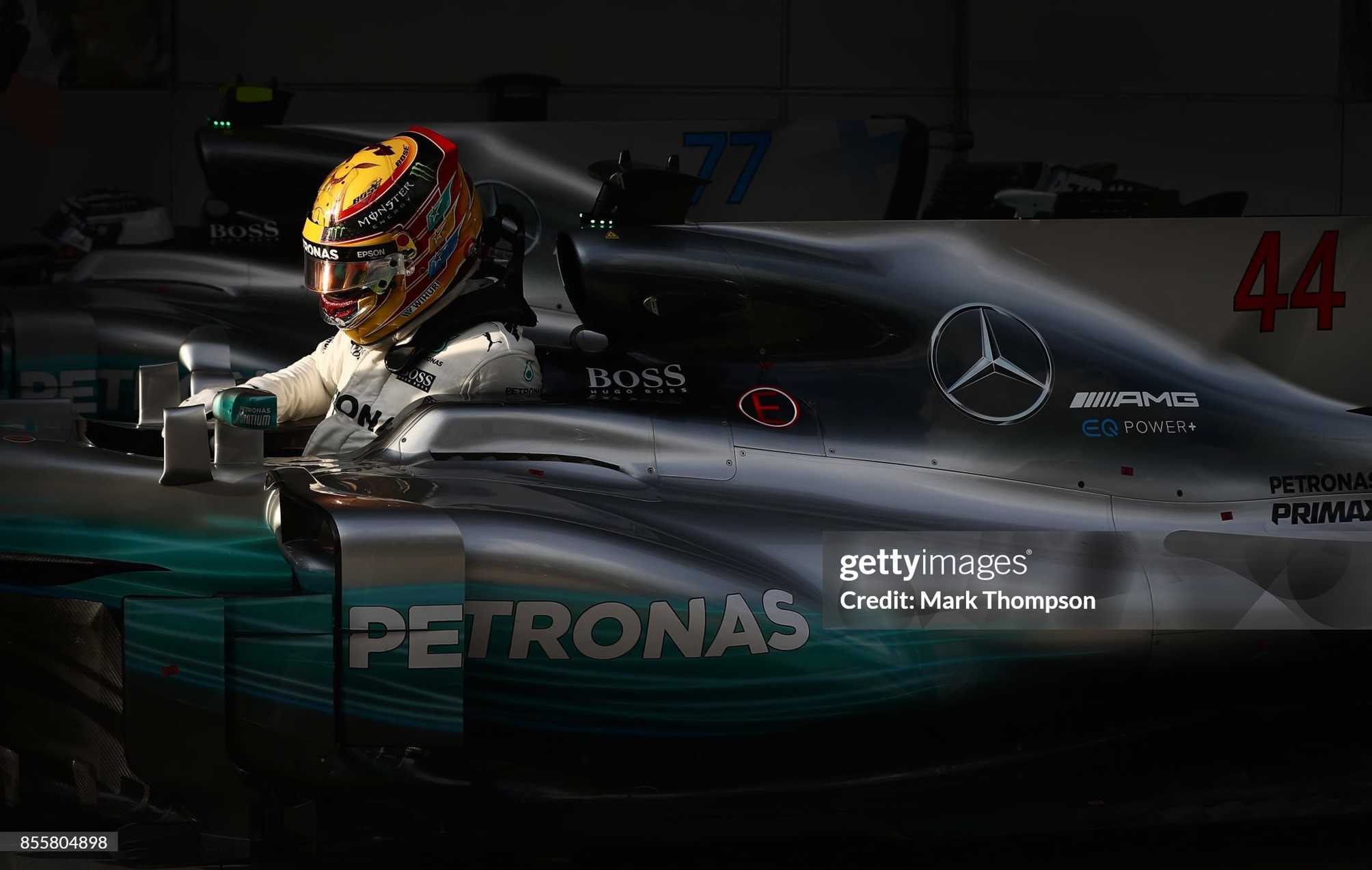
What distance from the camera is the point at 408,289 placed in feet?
8.57

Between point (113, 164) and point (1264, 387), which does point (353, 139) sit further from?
point (1264, 387)

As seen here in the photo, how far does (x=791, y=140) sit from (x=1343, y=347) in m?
1.88

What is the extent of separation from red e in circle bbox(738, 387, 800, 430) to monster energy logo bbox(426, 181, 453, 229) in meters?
0.70

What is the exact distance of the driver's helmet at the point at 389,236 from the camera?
254cm

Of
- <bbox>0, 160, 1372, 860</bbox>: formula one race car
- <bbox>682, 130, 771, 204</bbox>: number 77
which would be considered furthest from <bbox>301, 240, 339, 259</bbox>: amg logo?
<bbox>682, 130, 771, 204</bbox>: number 77

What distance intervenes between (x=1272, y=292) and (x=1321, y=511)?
44 cm

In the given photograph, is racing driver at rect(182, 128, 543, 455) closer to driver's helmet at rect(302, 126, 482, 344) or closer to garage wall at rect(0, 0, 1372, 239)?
driver's helmet at rect(302, 126, 482, 344)

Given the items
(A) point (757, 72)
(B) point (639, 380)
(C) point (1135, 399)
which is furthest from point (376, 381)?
(A) point (757, 72)

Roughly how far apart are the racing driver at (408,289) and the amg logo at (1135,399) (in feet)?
3.50

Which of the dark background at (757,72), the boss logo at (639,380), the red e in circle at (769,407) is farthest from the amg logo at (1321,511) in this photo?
the dark background at (757,72)

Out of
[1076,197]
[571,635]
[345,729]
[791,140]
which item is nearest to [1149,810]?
[571,635]

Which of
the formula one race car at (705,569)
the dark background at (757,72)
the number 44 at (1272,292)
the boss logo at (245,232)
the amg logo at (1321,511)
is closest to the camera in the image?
the formula one race car at (705,569)

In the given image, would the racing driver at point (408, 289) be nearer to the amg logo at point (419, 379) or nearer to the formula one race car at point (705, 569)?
the amg logo at point (419, 379)

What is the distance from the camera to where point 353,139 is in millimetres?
4078
